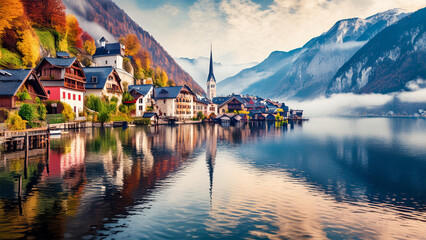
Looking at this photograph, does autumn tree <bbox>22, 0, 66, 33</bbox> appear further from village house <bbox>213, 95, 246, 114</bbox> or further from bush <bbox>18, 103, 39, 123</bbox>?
village house <bbox>213, 95, 246, 114</bbox>

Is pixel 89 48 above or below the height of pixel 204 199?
above

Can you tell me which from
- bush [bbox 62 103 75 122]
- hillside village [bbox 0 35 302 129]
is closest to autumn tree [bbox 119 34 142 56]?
hillside village [bbox 0 35 302 129]

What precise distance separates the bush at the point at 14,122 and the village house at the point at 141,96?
61792mm

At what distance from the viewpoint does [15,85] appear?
50500 mm

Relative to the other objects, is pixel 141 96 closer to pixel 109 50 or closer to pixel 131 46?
pixel 109 50

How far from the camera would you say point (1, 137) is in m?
35.9

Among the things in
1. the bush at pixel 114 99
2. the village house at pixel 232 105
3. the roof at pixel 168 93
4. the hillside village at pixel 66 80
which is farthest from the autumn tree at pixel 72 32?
the village house at pixel 232 105

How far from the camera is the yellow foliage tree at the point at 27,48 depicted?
74938 mm

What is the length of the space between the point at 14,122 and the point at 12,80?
13604 millimetres

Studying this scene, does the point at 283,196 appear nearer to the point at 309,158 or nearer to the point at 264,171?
the point at 264,171

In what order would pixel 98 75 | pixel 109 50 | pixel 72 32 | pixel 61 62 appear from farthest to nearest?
pixel 109 50 → pixel 72 32 → pixel 98 75 → pixel 61 62

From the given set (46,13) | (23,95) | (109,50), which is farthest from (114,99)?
(23,95)

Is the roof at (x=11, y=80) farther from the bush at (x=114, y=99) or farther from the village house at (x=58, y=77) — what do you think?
the bush at (x=114, y=99)

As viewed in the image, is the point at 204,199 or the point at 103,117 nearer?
the point at 204,199
